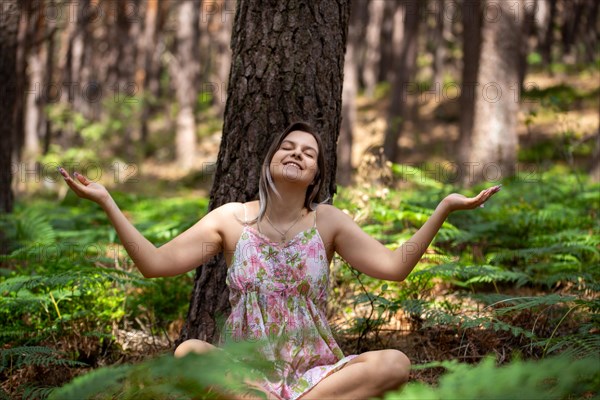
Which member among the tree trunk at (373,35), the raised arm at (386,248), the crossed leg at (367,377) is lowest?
the crossed leg at (367,377)

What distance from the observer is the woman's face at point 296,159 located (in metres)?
3.20

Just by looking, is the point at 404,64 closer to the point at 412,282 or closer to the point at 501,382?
the point at 412,282

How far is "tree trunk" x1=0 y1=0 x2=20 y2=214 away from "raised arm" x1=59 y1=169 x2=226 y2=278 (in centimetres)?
429

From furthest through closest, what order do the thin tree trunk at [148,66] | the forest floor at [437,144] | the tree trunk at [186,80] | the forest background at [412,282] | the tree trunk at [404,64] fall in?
→ 1. the thin tree trunk at [148,66]
2. the tree trunk at [186,80]
3. the tree trunk at [404,64]
4. the forest floor at [437,144]
5. the forest background at [412,282]

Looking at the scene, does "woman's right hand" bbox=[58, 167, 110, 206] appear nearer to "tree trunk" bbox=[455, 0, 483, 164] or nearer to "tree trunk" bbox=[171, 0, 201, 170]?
"tree trunk" bbox=[455, 0, 483, 164]

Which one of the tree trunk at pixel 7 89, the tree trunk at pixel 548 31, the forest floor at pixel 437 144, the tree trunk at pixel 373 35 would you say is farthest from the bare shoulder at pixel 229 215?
the tree trunk at pixel 373 35

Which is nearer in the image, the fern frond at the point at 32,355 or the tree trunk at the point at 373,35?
the fern frond at the point at 32,355

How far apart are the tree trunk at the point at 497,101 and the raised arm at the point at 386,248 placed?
683 centimetres

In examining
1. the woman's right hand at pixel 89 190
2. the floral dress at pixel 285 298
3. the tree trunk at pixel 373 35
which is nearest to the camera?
the woman's right hand at pixel 89 190

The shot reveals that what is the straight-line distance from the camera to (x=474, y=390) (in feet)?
6.17

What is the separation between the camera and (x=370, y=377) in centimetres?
274

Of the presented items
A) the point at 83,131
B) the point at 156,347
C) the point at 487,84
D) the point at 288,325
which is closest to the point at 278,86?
the point at 288,325

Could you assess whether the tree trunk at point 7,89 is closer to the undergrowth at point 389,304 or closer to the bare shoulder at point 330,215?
the undergrowth at point 389,304

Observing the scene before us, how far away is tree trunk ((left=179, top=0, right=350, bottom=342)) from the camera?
147 inches
